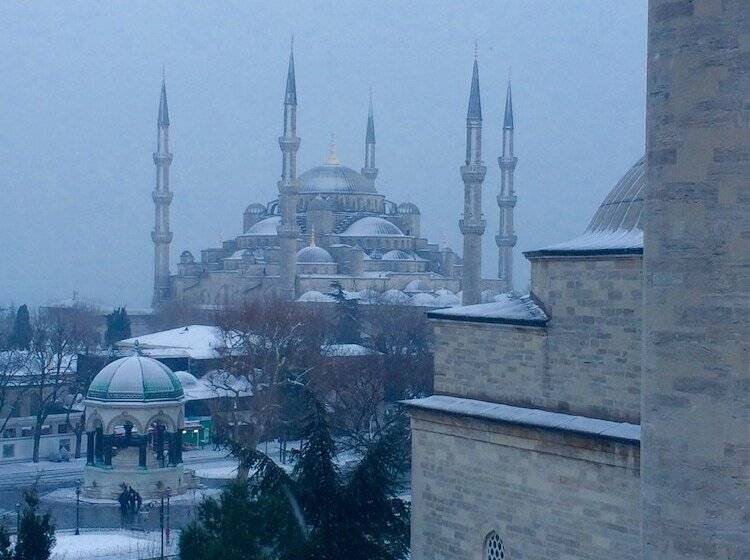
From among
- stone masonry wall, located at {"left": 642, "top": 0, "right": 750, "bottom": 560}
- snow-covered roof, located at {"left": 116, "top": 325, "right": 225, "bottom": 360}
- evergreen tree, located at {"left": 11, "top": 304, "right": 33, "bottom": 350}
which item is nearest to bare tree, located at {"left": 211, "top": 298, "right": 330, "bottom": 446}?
snow-covered roof, located at {"left": 116, "top": 325, "right": 225, "bottom": 360}

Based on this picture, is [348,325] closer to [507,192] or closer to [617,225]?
[507,192]

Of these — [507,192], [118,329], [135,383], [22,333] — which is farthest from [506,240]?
[135,383]

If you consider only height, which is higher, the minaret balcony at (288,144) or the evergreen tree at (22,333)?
the minaret balcony at (288,144)

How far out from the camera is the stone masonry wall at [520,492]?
906 centimetres

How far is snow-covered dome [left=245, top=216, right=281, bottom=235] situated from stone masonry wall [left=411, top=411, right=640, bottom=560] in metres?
48.3

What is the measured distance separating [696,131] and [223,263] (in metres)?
53.7

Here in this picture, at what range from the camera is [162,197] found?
5294 cm

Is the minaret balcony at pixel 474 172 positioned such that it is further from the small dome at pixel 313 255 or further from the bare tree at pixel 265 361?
the bare tree at pixel 265 361

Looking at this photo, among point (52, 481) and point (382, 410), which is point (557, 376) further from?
point (382, 410)

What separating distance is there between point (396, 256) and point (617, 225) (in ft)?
151

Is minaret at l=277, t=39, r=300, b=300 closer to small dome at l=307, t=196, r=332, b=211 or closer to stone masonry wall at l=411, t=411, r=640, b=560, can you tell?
small dome at l=307, t=196, r=332, b=211

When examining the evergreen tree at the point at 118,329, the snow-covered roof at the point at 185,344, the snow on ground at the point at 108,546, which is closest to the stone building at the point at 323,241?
the evergreen tree at the point at 118,329

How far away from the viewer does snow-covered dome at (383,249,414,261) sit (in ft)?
185

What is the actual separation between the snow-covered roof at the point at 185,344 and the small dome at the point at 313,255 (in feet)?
56.4
